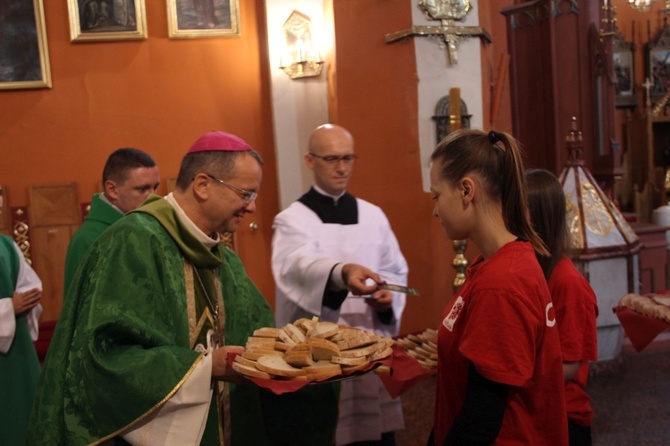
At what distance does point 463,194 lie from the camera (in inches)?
66.0

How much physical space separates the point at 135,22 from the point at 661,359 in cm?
566

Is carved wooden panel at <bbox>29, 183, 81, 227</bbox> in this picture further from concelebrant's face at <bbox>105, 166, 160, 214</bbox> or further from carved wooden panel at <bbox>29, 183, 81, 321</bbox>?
concelebrant's face at <bbox>105, 166, 160, 214</bbox>

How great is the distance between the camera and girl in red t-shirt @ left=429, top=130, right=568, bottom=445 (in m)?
1.52

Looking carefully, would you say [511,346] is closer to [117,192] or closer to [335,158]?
[335,158]

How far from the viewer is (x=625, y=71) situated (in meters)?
11.2

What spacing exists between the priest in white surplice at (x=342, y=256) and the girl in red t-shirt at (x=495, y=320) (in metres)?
1.67

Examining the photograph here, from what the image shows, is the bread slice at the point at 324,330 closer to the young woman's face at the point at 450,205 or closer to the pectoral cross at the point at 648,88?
the young woman's face at the point at 450,205

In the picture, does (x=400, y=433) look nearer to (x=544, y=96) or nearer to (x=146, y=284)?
(x=146, y=284)

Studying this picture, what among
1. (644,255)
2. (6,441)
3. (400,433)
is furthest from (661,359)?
(6,441)

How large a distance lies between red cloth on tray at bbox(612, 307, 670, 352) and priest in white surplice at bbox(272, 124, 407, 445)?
1.11 m

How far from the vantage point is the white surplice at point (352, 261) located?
3.55 m

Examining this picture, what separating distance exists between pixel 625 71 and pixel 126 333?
11121 millimetres

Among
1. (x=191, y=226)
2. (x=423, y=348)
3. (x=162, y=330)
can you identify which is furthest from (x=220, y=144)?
(x=423, y=348)

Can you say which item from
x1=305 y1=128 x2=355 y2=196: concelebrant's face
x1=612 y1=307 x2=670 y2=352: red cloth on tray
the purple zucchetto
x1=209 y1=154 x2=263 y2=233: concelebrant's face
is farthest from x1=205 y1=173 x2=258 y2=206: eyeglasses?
x1=612 y1=307 x2=670 y2=352: red cloth on tray
